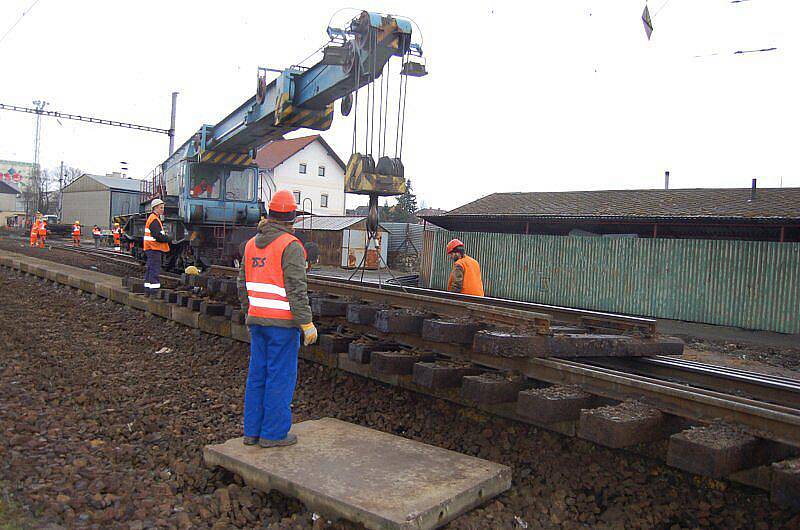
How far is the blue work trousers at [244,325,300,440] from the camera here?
428 cm

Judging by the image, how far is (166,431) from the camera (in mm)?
4863

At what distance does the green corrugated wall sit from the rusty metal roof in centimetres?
84

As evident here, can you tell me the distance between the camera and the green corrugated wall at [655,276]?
1377 cm

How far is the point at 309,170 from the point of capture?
53.8 m

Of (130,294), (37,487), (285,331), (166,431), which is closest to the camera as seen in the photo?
(37,487)

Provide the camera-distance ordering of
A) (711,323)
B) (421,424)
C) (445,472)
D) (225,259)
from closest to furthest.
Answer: (445,472) → (421,424) → (225,259) → (711,323)

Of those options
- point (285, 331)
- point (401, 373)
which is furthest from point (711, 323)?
point (285, 331)

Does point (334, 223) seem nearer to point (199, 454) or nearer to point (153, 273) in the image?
point (153, 273)

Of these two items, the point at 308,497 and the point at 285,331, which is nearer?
the point at 308,497

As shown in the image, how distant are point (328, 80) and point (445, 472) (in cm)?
586

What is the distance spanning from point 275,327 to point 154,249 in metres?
6.53

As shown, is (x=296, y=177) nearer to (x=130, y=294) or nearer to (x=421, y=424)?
(x=130, y=294)

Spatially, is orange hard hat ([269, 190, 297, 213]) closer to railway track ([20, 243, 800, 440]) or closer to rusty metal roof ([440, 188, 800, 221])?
railway track ([20, 243, 800, 440])

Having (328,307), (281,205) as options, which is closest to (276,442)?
(281,205)
